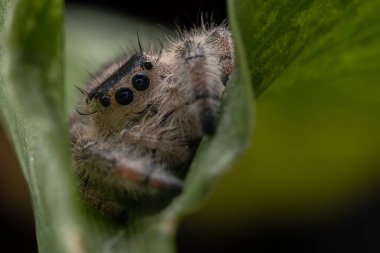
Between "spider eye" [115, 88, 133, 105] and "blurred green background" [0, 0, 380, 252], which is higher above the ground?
"blurred green background" [0, 0, 380, 252]

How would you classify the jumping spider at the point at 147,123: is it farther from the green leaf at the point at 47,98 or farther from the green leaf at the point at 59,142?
the green leaf at the point at 47,98

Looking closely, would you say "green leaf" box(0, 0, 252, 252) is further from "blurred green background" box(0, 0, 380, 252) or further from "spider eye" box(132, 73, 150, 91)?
"blurred green background" box(0, 0, 380, 252)

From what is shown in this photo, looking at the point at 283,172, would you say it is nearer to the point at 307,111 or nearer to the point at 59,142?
the point at 307,111

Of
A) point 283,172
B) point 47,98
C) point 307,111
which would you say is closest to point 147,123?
point 47,98

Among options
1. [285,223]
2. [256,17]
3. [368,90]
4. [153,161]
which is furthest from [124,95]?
[285,223]

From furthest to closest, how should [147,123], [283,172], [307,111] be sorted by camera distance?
[283,172]
[307,111]
[147,123]

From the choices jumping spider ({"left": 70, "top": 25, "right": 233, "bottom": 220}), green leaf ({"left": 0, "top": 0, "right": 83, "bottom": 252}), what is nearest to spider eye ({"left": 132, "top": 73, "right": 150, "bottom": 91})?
jumping spider ({"left": 70, "top": 25, "right": 233, "bottom": 220})
